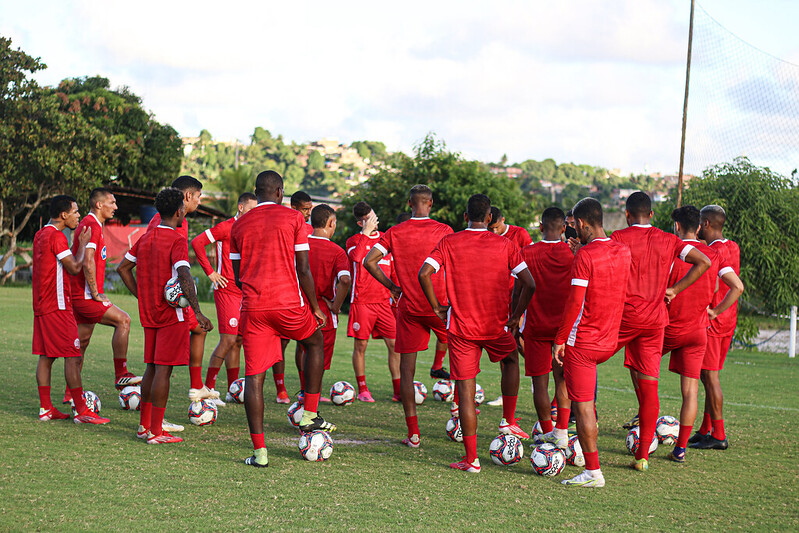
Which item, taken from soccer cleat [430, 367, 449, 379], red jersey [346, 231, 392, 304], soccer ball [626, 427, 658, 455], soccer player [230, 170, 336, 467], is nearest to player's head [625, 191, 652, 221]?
soccer ball [626, 427, 658, 455]

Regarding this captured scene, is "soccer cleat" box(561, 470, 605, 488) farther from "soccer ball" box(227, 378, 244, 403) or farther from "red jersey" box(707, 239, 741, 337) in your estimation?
"soccer ball" box(227, 378, 244, 403)

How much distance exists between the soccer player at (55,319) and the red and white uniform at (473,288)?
409 centimetres

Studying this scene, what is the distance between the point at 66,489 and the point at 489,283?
3786mm

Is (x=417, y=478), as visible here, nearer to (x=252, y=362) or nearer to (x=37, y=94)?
(x=252, y=362)

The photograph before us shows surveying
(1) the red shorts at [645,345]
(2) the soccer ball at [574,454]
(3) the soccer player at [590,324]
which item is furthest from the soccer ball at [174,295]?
(1) the red shorts at [645,345]

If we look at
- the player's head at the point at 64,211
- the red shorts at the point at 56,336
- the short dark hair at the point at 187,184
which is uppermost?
the short dark hair at the point at 187,184

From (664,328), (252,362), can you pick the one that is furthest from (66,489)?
(664,328)

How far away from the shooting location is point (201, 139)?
187 meters

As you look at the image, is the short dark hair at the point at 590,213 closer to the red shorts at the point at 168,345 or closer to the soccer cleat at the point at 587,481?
the soccer cleat at the point at 587,481

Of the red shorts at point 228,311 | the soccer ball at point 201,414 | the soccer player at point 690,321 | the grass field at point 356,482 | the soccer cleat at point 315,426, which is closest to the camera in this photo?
the grass field at point 356,482

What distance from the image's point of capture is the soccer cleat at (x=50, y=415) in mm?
8204

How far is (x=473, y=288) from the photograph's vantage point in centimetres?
680

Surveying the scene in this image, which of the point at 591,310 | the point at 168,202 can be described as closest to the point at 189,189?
the point at 168,202

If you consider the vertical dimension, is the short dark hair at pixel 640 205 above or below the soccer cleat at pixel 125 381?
above
